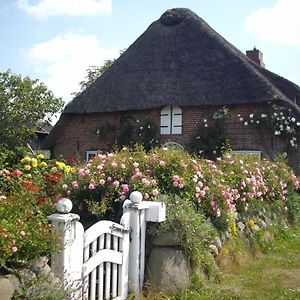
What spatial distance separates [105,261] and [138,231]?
62cm

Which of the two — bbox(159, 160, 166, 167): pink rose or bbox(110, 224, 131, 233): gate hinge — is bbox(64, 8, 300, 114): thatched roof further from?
bbox(110, 224, 131, 233): gate hinge

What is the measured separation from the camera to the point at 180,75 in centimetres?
1670

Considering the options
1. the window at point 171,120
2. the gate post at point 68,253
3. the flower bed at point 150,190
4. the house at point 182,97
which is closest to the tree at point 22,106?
the house at point 182,97

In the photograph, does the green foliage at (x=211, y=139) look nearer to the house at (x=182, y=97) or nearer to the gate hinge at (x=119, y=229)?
the house at (x=182, y=97)

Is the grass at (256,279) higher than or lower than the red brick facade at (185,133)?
lower

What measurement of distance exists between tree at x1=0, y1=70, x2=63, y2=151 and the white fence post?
1946 cm

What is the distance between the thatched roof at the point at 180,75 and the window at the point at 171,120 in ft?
1.74

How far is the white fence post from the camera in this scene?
4582mm

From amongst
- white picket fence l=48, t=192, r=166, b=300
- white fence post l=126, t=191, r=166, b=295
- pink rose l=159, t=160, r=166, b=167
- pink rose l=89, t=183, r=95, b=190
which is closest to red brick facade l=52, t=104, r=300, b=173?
pink rose l=159, t=160, r=166, b=167

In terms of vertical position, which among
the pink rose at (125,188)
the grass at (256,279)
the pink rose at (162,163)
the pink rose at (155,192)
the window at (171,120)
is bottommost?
the grass at (256,279)

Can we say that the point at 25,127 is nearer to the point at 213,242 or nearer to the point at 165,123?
the point at 165,123

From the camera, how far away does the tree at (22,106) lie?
2330 cm

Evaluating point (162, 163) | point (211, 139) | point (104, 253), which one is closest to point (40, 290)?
point (104, 253)

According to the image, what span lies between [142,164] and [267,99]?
9376mm
